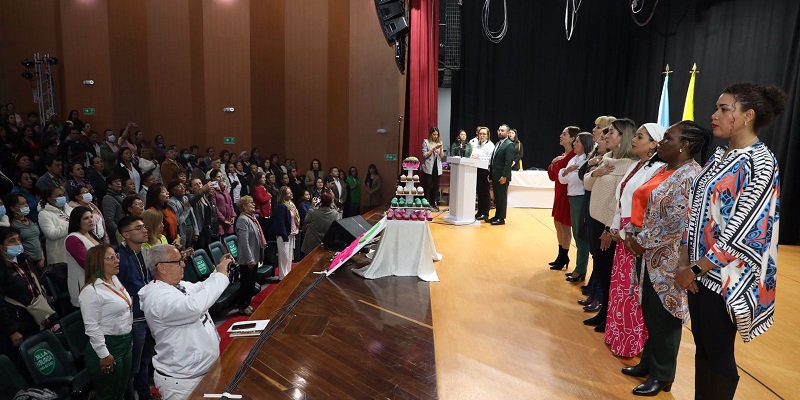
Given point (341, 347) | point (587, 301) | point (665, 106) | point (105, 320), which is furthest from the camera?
point (665, 106)

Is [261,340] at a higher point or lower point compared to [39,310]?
lower

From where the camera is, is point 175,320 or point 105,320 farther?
point 105,320

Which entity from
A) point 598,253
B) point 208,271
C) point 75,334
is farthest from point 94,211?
point 598,253

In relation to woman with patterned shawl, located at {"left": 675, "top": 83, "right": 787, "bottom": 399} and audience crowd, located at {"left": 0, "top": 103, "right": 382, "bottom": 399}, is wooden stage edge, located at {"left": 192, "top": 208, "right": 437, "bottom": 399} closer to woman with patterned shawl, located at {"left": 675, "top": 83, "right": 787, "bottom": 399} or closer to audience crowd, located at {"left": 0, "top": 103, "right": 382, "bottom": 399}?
audience crowd, located at {"left": 0, "top": 103, "right": 382, "bottom": 399}

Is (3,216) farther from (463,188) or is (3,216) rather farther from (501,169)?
(501,169)

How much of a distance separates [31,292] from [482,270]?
134 inches

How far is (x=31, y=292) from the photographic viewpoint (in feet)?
10.3

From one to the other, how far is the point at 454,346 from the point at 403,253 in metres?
1.54

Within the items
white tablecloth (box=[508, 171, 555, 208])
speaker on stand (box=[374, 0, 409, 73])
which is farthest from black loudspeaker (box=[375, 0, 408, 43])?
white tablecloth (box=[508, 171, 555, 208])

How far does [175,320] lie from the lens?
2.40 m

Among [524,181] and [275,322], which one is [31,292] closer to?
[275,322]

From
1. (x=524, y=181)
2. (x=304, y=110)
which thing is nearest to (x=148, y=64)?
(x=304, y=110)

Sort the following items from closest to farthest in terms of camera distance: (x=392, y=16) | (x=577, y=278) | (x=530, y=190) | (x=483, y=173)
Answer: (x=577, y=278), (x=483, y=173), (x=530, y=190), (x=392, y=16)

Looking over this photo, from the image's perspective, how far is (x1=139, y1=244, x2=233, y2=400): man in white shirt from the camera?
2.38m
